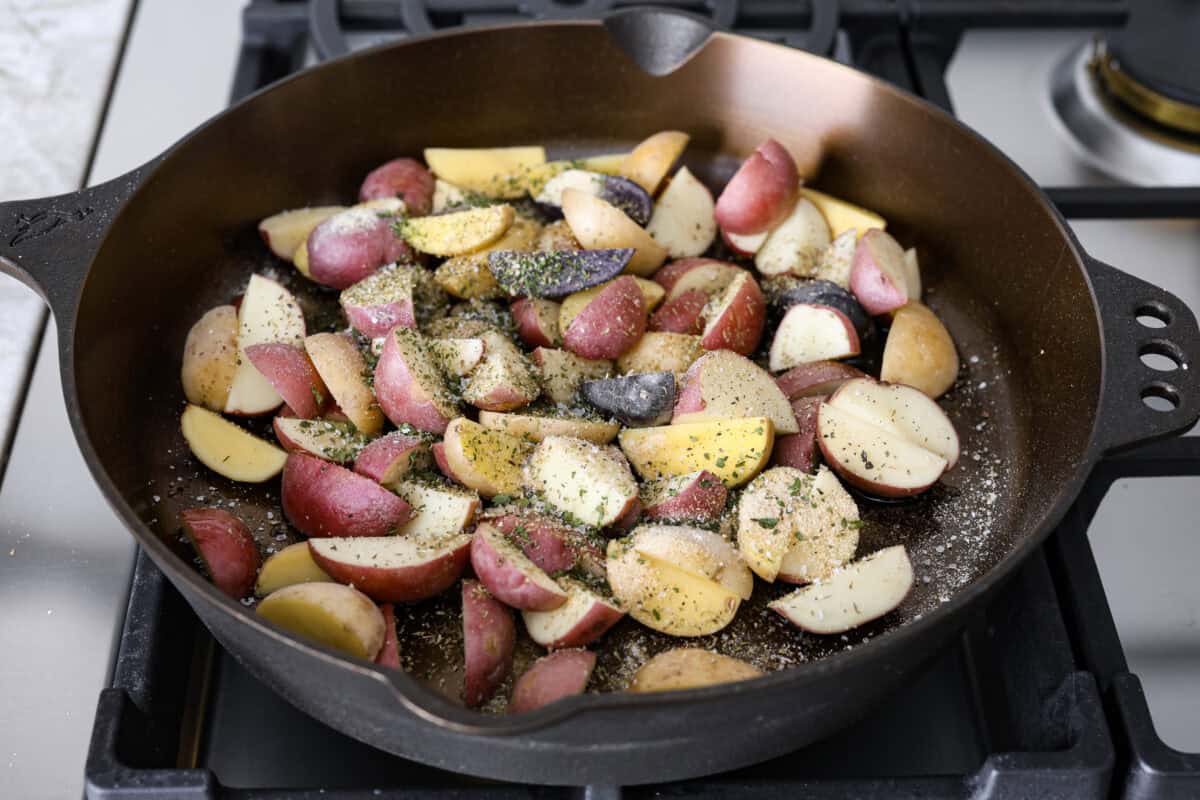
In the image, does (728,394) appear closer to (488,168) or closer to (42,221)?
(488,168)

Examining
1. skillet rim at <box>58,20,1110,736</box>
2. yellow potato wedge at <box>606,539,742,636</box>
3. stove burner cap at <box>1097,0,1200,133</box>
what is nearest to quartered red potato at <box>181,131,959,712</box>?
yellow potato wedge at <box>606,539,742,636</box>

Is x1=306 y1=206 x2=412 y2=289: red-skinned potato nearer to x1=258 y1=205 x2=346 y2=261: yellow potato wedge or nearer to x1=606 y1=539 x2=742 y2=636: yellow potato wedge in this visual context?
x1=258 y1=205 x2=346 y2=261: yellow potato wedge

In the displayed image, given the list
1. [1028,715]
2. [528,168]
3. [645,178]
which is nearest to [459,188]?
[528,168]

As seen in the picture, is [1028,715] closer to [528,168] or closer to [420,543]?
[420,543]

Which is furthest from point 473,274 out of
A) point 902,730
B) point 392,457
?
point 902,730

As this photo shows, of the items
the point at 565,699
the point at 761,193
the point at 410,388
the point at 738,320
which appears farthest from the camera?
the point at 761,193

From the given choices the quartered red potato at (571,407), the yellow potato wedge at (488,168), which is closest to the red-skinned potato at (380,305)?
the quartered red potato at (571,407)

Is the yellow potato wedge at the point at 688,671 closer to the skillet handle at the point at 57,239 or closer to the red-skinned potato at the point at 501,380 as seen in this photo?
the red-skinned potato at the point at 501,380
